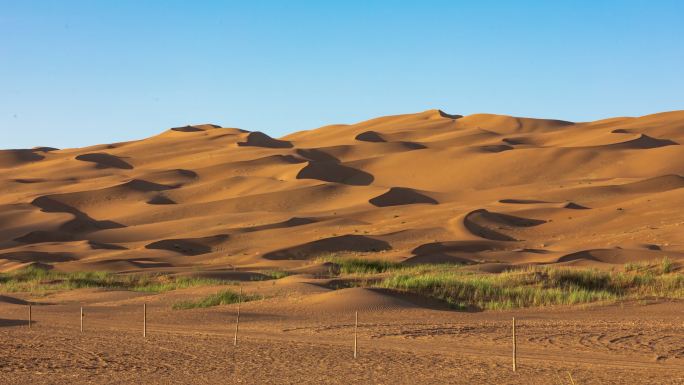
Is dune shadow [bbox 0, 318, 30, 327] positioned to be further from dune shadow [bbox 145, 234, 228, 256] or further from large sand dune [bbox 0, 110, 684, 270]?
dune shadow [bbox 145, 234, 228, 256]

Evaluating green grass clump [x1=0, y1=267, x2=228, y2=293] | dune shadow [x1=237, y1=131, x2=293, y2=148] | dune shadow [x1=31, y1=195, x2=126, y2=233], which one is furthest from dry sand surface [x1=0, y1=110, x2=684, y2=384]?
green grass clump [x1=0, y1=267, x2=228, y2=293]

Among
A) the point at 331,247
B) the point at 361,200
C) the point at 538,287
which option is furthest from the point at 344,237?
the point at 538,287

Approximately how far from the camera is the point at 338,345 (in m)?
16.1

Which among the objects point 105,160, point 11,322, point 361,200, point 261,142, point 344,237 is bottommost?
point 11,322

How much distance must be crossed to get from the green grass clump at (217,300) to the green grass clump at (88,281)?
4.03m

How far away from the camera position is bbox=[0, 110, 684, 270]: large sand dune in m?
42.1

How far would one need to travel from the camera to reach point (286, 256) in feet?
138

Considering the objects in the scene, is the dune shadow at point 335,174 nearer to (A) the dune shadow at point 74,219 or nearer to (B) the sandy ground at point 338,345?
(A) the dune shadow at point 74,219

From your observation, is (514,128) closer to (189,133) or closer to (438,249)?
(189,133)

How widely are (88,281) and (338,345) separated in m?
17.5

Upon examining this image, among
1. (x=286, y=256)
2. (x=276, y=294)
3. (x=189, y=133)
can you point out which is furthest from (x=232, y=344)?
(x=189, y=133)

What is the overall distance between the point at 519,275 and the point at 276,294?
261 inches

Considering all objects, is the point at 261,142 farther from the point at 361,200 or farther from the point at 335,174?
the point at 361,200

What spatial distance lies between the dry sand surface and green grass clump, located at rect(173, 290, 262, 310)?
0.51 m
